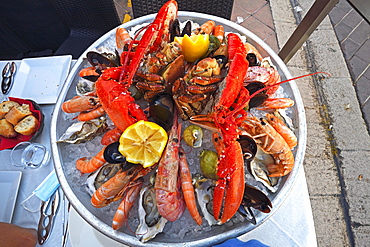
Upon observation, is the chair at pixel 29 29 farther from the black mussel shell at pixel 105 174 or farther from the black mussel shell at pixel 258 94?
the black mussel shell at pixel 258 94

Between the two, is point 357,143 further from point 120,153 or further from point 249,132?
point 120,153

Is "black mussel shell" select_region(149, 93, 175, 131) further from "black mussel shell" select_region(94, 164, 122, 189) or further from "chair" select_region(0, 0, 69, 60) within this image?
"chair" select_region(0, 0, 69, 60)

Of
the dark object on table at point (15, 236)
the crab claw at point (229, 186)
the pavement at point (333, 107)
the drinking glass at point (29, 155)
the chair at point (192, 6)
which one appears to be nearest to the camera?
the crab claw at point (229, 186)

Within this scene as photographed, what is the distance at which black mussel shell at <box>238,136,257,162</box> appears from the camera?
1.30m

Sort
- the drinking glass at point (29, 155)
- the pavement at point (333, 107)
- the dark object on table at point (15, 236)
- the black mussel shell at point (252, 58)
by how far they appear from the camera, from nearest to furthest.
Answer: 1. the dark object on table at point (15, 236)
2. the black mussel shell at point (252, 58)
3. the drinking glass at point (29, 155)
4. the pavement at point (333, 107)

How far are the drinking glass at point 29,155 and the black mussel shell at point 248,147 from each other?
137 centimetres

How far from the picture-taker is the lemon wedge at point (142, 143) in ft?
4.00

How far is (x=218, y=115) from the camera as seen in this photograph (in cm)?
130

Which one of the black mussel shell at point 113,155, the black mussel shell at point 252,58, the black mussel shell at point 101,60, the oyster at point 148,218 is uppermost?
the black mussel shell at point 252,58

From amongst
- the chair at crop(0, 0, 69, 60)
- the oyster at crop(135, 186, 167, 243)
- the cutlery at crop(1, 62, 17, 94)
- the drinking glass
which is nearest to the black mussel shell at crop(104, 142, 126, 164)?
the oyster at crop(135, 186, 167, 243)

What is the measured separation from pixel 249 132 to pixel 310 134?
5.32 feet

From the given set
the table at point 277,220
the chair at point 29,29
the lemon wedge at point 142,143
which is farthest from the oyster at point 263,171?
the chair at point 29,29

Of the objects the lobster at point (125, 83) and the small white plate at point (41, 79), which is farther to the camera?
the small white plate at point (41, 79)

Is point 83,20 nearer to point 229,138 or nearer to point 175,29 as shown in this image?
point 175,29
